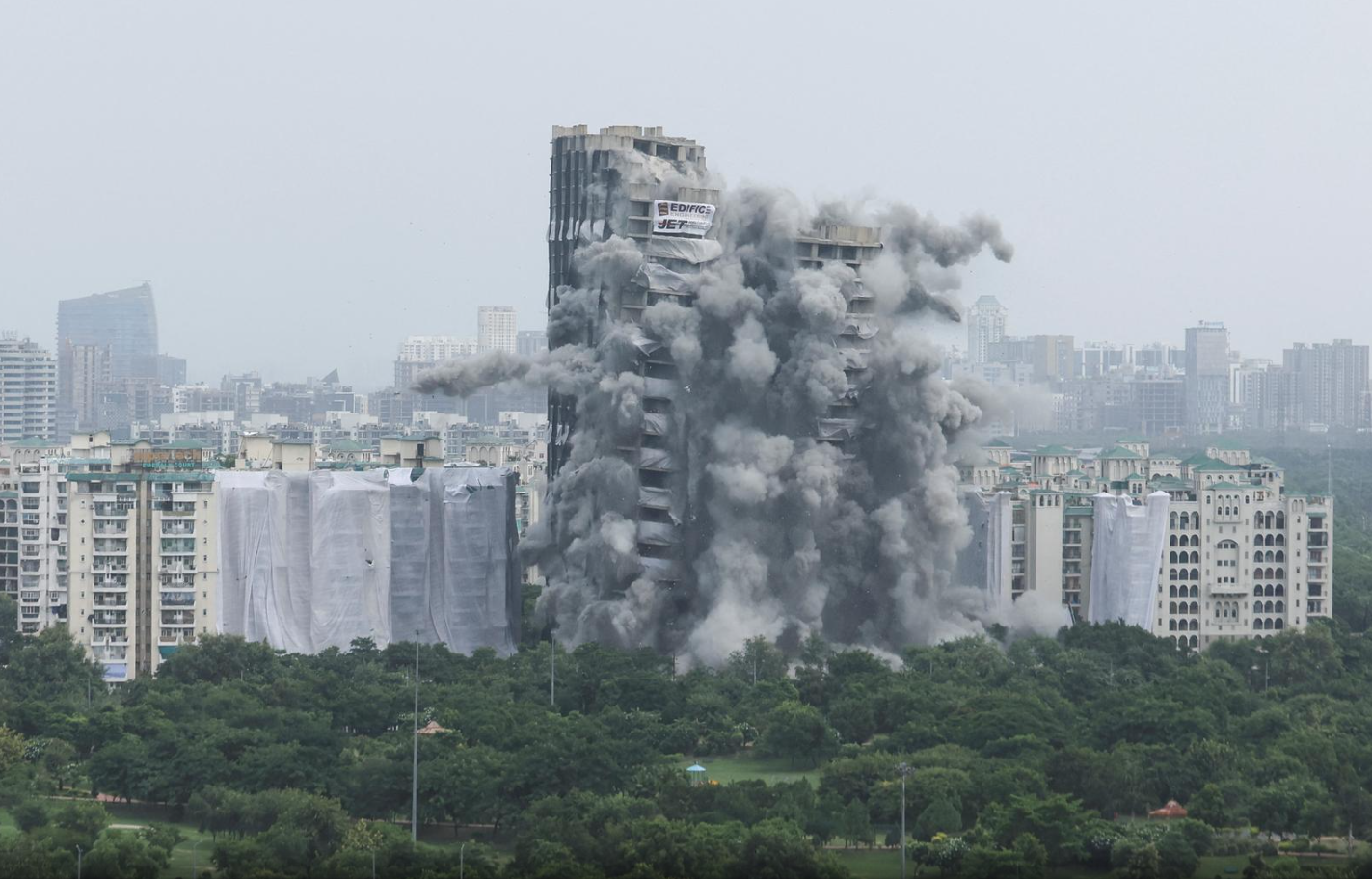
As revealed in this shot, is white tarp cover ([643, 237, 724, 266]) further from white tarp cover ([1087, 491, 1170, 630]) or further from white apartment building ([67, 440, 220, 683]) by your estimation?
white apartment building ([67, 440, 220, 683])

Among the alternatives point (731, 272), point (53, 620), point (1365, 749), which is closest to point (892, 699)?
point (1365, 749)

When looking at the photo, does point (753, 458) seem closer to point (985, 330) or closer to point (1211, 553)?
point (1211, 553)

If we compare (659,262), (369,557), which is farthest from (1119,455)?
(369,557)

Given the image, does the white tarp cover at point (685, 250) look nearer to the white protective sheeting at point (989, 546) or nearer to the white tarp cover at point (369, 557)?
the white tarp cover at point (369, 557)

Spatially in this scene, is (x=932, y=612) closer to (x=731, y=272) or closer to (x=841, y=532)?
(x=841, y=532)

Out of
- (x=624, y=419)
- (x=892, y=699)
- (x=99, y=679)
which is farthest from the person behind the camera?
(x=624, y=419)

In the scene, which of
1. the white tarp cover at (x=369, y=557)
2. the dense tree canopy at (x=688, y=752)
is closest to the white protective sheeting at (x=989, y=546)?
the dense tree canopy at (x=688, y=752)

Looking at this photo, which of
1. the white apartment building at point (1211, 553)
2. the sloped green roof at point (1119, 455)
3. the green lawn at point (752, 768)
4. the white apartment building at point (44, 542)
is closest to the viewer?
the green lawn at point (752, 768)
